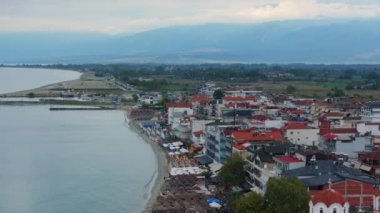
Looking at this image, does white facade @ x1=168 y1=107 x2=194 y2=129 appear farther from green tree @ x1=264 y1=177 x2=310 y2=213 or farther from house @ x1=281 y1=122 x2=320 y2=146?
green tree @ x1=264 y1=177 x2=310 y2=213

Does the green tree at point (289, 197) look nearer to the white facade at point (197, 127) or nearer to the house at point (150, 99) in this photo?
the white facade at point (197, 127)

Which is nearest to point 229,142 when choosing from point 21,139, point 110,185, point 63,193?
point 110,185

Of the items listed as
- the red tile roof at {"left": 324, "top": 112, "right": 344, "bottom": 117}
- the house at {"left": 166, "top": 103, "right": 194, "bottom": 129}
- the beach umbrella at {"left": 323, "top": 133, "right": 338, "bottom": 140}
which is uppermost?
the beach umbrella at {"left": 323, "top": 133, "right": 338, "bottom": 140}

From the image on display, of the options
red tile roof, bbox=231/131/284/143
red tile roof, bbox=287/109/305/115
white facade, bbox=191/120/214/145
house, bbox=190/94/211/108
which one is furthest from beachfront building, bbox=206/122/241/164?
house, bbox=190/94/211/108

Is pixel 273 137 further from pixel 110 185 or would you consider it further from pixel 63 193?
pixel 63 193

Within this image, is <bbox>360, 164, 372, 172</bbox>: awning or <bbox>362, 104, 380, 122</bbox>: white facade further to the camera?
<bbox>362, 104, 380, 122</bbox>: white facade

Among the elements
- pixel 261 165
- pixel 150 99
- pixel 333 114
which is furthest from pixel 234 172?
pixel 150 99
